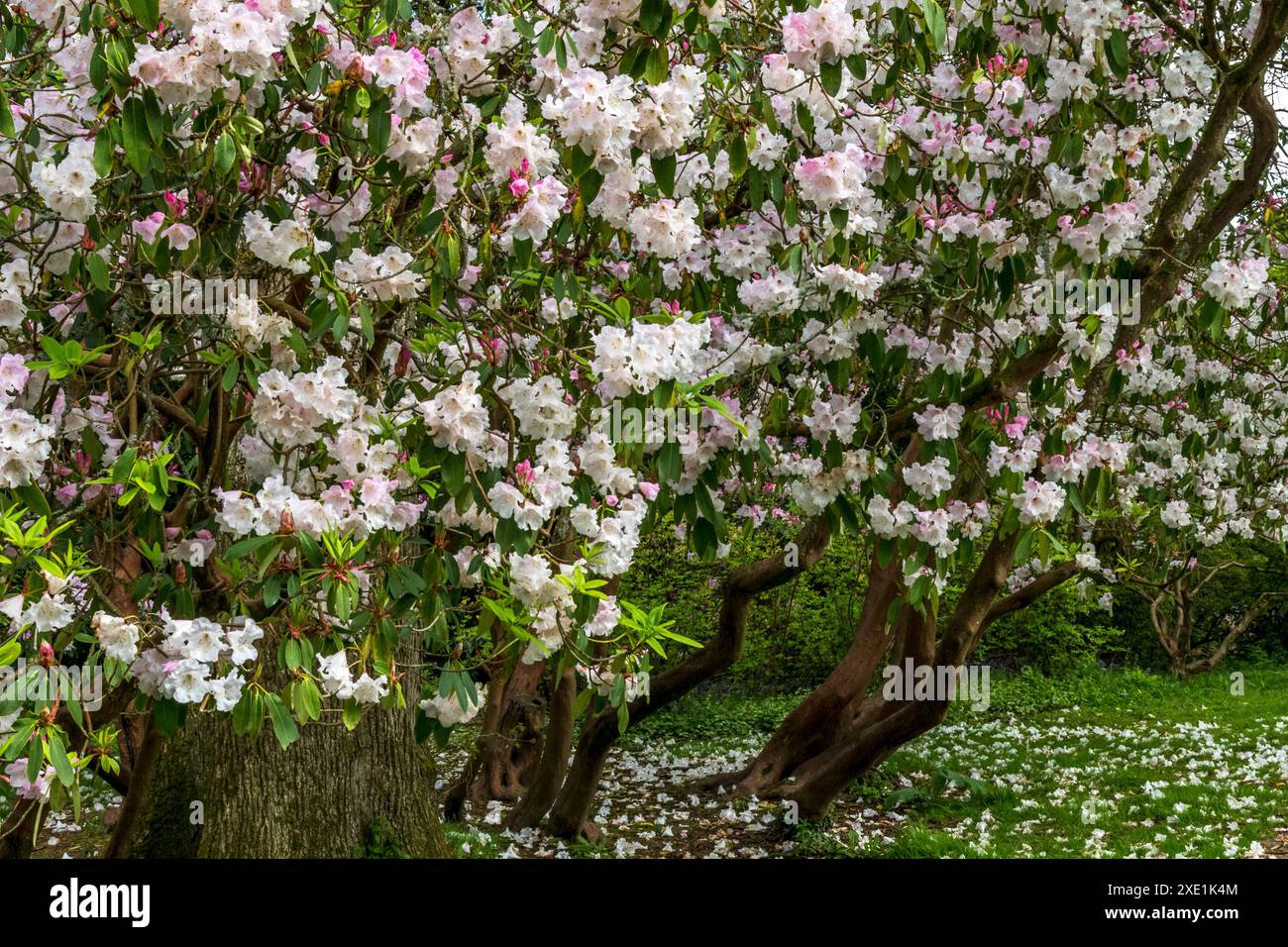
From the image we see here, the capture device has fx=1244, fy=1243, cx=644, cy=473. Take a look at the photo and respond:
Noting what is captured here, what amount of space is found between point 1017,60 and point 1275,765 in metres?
5.17

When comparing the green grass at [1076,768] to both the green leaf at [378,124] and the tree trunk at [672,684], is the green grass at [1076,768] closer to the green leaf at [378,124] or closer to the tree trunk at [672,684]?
the tree trunk at [672,684]

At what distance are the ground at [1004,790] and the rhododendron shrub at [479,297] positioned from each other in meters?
2.62

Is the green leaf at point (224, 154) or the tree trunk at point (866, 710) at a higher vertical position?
the green leaf at point (224, 154)

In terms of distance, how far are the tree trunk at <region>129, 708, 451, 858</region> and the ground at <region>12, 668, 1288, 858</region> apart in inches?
60.5

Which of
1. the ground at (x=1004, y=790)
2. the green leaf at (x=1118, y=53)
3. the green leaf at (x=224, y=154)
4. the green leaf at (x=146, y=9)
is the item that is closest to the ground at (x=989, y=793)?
the ground at (x=1004, y=790)

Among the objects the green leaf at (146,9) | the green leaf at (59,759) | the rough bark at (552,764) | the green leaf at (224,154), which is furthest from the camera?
the rough bark at (552,764)

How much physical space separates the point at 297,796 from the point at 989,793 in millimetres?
4290

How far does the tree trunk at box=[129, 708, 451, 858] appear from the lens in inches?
163

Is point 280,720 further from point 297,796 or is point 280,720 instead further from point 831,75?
point 297,796

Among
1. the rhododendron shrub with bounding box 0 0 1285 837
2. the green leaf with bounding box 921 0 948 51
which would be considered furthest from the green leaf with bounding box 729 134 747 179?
the green leaf with bounding box 921 0 948 51

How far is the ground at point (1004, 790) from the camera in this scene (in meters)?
6.07

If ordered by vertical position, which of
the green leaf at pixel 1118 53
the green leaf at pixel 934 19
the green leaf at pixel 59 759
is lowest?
the green leaf at pixel 59 759

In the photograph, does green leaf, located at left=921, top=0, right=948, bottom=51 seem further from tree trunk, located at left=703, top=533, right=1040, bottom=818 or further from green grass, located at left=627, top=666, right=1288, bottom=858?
green grass, located at left=627, top=666, right=1288, bottom=858

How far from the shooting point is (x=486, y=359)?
2783 millimetres
